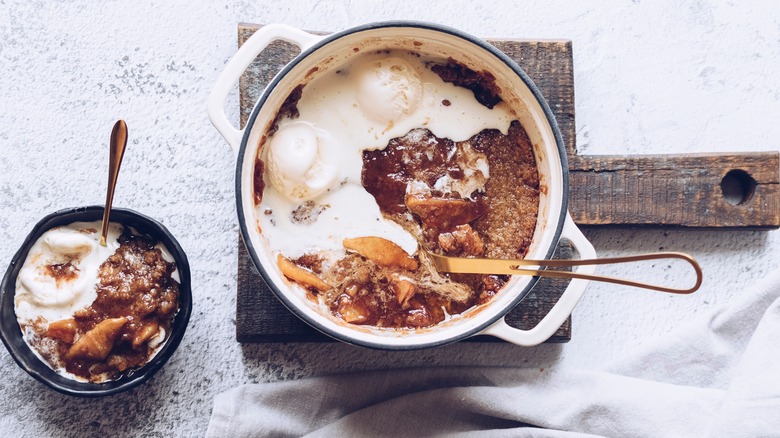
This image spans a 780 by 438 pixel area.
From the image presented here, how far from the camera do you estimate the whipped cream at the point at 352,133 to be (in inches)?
62.8

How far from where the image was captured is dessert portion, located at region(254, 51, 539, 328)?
Result: 5.25 ft

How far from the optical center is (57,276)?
5.18ft

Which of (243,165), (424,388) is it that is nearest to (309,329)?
(424,388)

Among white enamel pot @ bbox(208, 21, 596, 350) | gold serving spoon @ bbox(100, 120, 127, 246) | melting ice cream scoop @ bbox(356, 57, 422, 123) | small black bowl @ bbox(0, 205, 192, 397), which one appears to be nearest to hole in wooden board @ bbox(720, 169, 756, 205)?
white enamel pot @ bbox(208, 21, 596, 350)

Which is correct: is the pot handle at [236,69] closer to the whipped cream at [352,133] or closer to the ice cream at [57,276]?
the whipped cream at [352,133]

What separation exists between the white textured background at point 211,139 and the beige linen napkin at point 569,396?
53 mm

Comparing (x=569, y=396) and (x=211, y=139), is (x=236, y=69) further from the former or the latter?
(x=569, y=396)

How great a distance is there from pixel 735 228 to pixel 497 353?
0.65 m

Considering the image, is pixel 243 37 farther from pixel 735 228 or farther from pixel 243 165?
pixel 735 228

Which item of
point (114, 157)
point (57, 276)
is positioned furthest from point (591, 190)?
point (57, 276)

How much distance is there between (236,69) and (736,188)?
1229 mm

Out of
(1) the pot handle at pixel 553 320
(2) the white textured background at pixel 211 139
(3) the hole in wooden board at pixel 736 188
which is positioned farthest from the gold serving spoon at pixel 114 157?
(3) the hole in wooden board at pixel 736 188

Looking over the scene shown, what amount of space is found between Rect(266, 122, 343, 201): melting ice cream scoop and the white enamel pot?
57mm

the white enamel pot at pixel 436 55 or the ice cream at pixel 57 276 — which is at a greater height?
the white enamel pot at pixel 436 55
